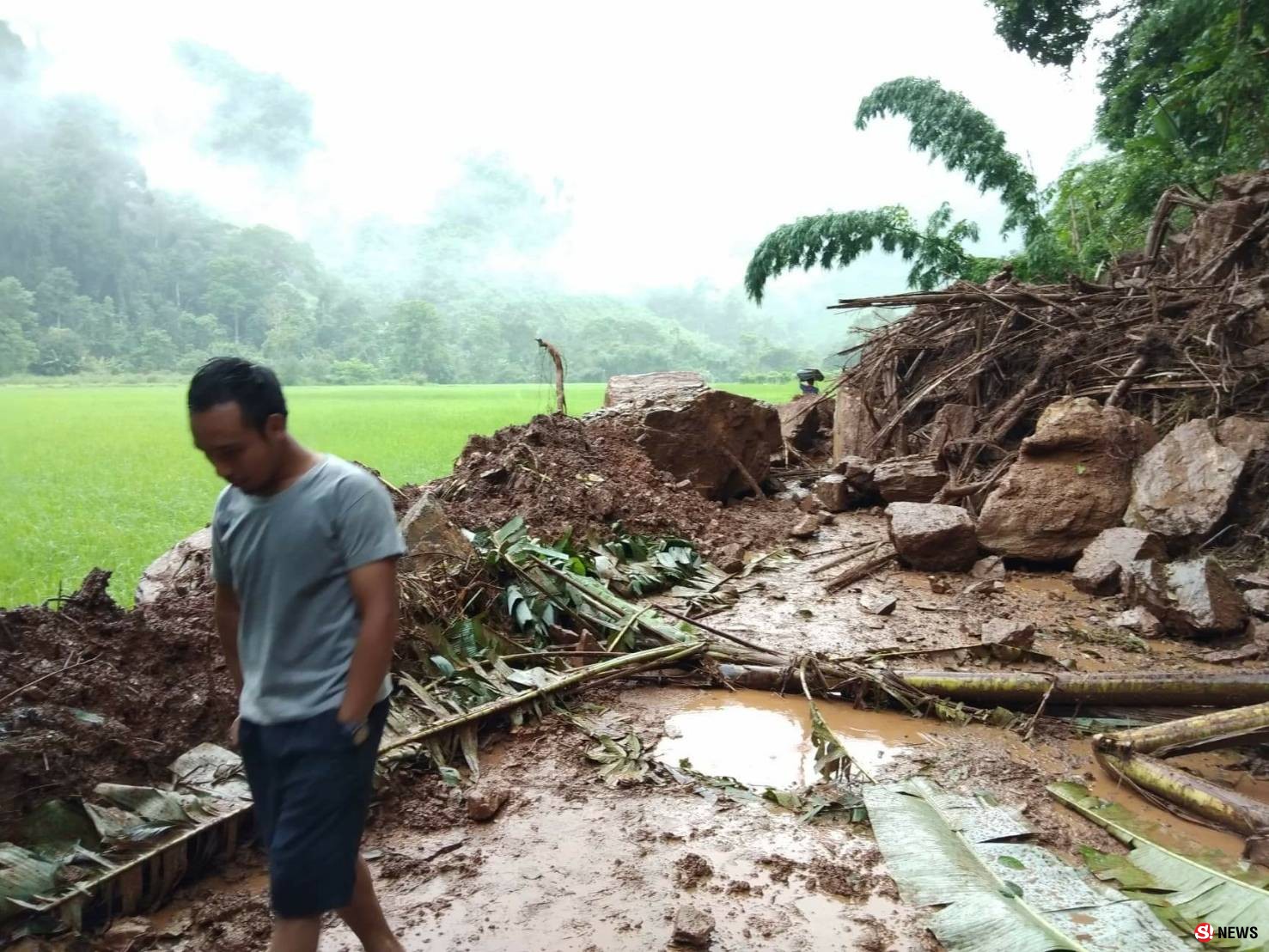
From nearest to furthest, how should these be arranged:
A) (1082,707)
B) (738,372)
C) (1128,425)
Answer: (1082,707), (1128,425), (738,372)

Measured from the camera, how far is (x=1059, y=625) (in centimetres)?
Answer: 526

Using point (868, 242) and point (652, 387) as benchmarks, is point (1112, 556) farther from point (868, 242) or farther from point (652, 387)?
point (868, 242)

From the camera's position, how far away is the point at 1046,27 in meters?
15.7

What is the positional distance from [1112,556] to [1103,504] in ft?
2.69

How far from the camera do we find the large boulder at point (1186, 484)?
6156mm

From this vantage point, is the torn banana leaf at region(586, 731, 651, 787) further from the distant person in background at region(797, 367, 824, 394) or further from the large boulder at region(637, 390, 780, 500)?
the distant person in background at region(797, 367, 824, 394)

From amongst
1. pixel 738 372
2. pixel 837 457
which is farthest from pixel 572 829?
pixel 738 372

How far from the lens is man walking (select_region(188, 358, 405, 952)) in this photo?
1.73 metres

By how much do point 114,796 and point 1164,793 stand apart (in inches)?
142

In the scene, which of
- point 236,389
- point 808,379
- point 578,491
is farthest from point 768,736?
point 808,379

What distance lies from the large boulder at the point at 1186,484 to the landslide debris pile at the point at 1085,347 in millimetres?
702

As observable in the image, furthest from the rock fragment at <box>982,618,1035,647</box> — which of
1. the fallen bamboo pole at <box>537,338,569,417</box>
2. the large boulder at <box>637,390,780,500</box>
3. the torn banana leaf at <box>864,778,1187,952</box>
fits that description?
the fallen bamboo pole at <box>537,338,569,417</box>

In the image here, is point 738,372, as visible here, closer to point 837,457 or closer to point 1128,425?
point 837,457

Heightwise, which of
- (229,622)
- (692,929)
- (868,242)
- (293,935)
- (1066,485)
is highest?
(868,242)
